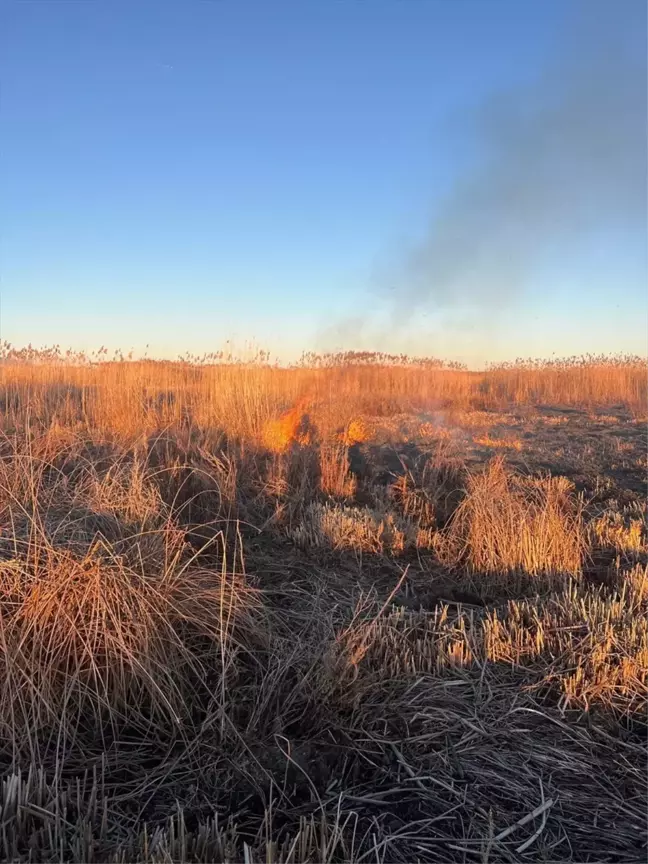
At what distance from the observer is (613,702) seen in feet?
6.96

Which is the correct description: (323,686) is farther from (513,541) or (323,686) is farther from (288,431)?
(288,431)

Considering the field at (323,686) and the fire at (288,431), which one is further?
the fire at (288,431)

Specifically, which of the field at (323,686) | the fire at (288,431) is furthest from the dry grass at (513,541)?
the fire at (288,431)

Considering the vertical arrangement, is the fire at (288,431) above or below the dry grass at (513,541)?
above

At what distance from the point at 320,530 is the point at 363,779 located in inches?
95.2

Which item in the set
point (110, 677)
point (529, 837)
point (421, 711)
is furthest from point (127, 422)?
point (529, 837)

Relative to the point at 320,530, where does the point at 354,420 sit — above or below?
above

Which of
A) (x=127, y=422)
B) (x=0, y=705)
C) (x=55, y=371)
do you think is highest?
(x=55, y=371)

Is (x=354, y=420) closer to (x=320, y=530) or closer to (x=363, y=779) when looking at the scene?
(x=320, y=530)

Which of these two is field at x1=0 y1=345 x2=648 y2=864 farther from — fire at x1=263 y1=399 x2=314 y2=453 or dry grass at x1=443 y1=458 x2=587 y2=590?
fire at x1=263 y1=399 x2=314 y2=453

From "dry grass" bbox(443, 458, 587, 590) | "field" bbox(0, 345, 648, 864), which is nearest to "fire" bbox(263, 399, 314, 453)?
"field" bbox(0, 345, 648, 864)

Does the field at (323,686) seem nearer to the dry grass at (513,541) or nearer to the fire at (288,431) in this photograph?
the dry grass at (513,541)

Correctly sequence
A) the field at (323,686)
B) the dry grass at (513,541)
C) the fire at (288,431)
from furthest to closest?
1. the fire at (288,431)
2. the dry grass at (513,541)
3. the field at (323,686)

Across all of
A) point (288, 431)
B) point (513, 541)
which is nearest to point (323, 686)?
point (513, 541)
